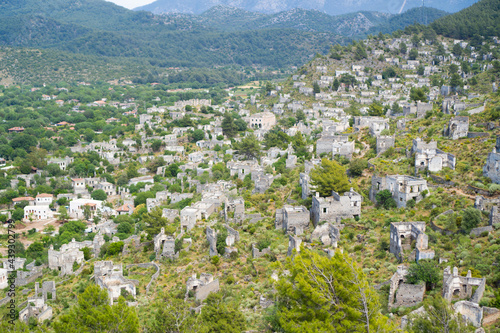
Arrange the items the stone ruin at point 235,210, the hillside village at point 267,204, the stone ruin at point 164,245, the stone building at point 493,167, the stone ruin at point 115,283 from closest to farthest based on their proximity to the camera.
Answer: the hillside village at point 267,204 → the stone ruin at point 115,283 → the stone building at point 493,167 → the stone ruin at point 164,245 → the stone ruin at point 235,210

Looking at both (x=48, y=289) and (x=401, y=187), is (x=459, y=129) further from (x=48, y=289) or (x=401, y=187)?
(x=48, y=289)

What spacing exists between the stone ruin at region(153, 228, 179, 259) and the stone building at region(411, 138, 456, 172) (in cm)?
1601

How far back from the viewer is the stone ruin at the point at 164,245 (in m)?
33.1

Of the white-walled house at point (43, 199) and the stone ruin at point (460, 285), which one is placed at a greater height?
the stone ruin at point (460, 285)

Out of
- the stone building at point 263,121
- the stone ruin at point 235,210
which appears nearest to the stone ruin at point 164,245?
the stone ruin at point 235,210

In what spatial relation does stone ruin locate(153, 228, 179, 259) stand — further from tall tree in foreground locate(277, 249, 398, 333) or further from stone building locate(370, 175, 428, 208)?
tall tree in foreground locate(277, 249, 398, 333)

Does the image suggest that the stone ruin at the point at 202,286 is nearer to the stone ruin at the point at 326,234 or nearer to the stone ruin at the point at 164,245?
the stone ruin at the point at 164,245

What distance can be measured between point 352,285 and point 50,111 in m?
100

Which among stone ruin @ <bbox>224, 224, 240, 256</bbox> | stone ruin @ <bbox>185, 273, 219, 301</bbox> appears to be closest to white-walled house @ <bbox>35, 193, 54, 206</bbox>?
stone ruin @ <bbox>224, 224, 240, 256</bbox>

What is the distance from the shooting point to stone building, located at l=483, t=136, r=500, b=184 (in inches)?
1147

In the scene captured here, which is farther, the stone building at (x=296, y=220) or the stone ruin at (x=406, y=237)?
the stone building at (x=296, y=220)

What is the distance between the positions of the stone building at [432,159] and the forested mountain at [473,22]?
65107mm

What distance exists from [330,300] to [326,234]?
11.4 metres

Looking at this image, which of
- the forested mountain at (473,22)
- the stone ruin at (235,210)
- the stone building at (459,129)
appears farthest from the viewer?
the forested mountain at (473,22)
